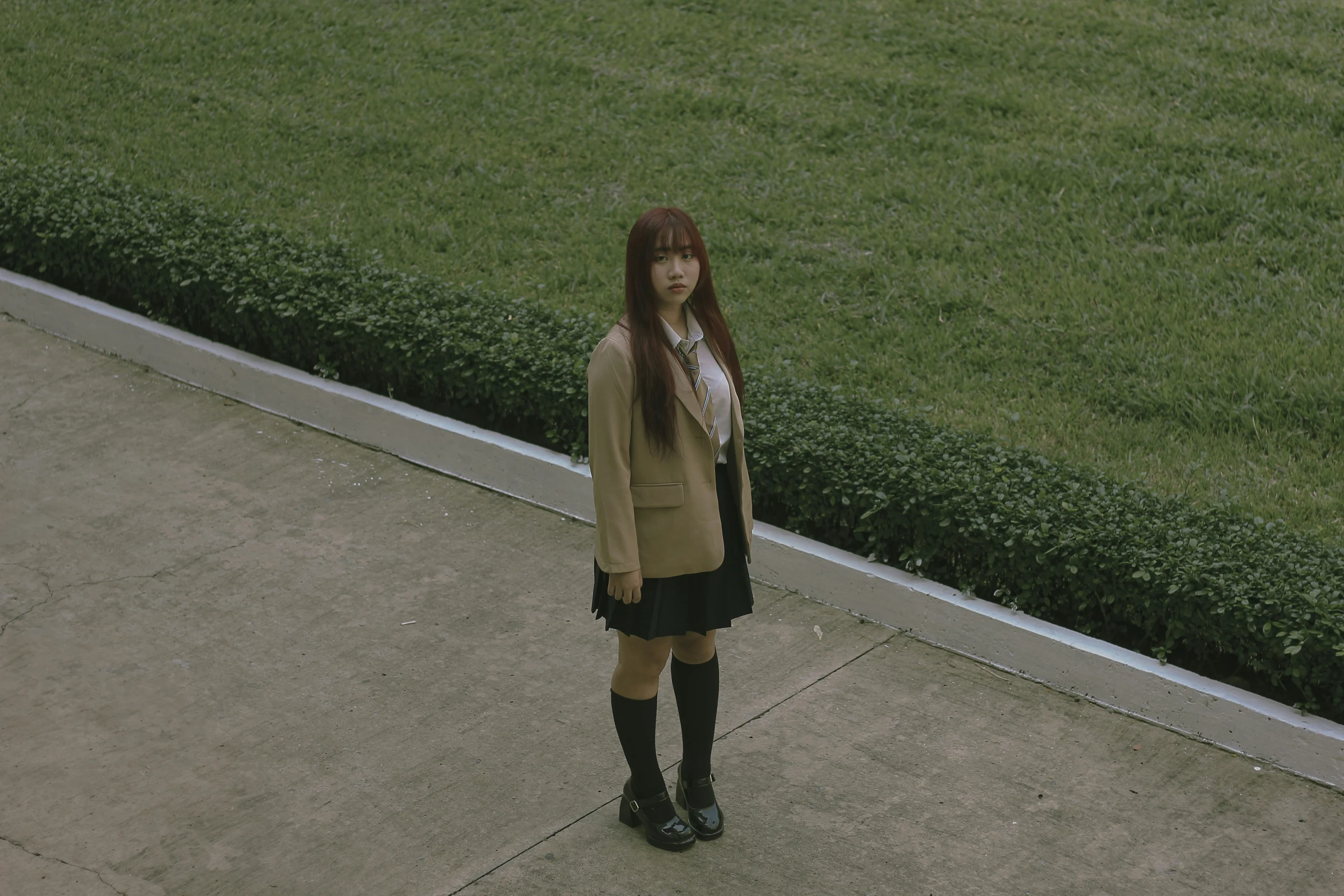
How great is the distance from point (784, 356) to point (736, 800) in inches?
124

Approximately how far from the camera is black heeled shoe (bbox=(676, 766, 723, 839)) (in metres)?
4.31

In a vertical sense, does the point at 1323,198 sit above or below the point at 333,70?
below

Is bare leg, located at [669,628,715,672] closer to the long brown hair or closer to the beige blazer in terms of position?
the beige blazer

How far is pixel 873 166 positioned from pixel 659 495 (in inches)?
225

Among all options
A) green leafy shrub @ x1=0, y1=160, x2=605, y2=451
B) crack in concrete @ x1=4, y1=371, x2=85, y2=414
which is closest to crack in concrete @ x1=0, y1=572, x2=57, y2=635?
crack in concrete @ x1=4, y1=371, x2=85, y2=414

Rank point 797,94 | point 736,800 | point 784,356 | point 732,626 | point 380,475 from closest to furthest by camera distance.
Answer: point 736,800 < point 732,626 < point 380,475 < point 784,356 < point 797,94

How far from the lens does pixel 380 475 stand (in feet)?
21.4

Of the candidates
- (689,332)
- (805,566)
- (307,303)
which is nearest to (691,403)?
(689,332)

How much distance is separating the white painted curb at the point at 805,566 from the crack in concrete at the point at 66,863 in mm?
2645

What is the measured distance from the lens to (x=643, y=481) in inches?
154

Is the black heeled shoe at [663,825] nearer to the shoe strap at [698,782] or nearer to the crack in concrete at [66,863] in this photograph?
the shoe strap at [698,782]

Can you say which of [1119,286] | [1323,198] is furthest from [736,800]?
[1323,198]

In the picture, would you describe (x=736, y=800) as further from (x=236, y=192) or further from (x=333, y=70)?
(x=333, y=70)

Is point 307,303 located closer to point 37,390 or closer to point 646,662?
point 37,390
